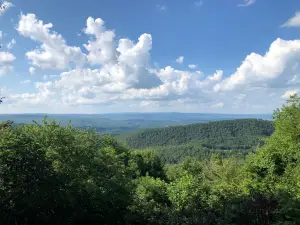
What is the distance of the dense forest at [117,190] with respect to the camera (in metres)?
9.06

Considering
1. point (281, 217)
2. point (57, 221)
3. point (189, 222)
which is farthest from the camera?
point (57, 221)

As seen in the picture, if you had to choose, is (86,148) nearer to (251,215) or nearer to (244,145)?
(251,215)

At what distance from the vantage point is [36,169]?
30.9 feet

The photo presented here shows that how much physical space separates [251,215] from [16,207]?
840 cm

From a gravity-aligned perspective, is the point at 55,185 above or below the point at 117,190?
above

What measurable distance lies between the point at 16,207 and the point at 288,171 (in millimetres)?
14598

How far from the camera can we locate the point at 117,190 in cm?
1319

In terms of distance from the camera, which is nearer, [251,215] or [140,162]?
[251,215]

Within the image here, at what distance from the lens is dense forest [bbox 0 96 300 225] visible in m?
9.06

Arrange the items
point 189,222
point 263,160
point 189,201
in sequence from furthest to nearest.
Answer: point 263,160
point 189,201
point 189,222

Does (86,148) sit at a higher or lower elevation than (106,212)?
higher

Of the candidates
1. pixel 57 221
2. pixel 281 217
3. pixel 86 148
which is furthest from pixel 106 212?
pixel 281 217

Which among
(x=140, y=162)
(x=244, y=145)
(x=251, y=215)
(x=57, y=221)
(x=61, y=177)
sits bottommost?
(x=244, y=145)

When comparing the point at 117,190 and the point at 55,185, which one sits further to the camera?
the point at 117,190
